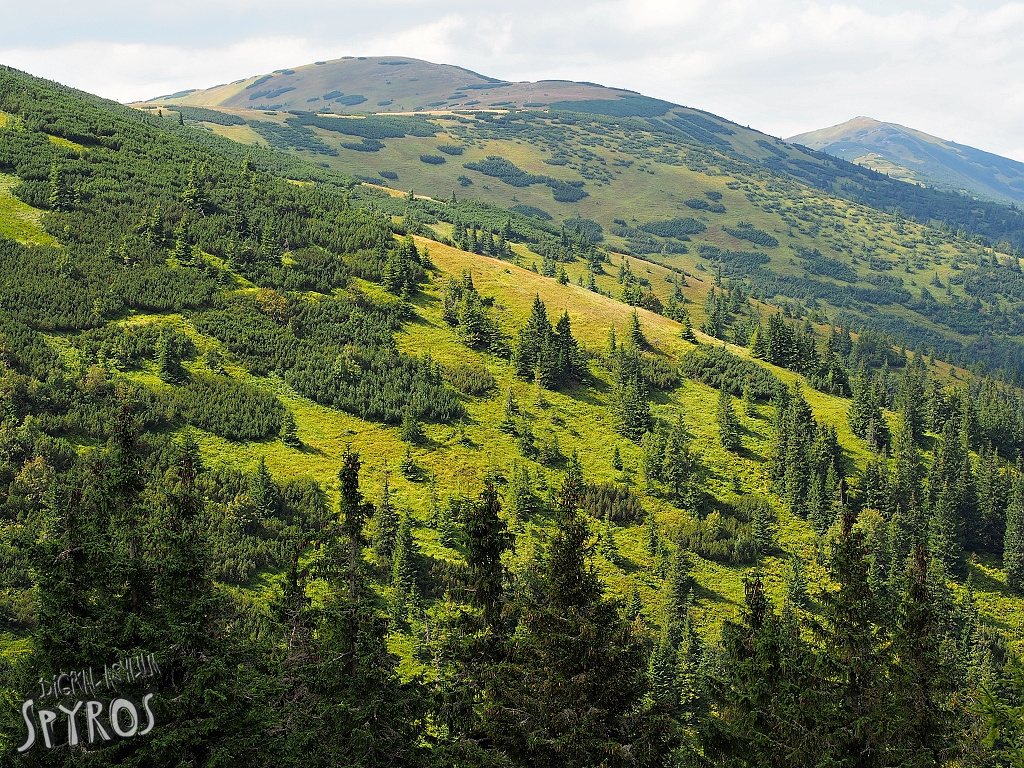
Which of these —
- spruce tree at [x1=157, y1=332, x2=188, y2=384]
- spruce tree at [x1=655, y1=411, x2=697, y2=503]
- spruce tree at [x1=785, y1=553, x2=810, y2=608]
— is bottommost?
spruce tree at [x1=785, y1=553, x2=810, y2=608]

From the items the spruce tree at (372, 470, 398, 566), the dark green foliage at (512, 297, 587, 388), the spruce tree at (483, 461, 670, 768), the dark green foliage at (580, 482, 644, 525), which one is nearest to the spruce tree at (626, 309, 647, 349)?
the dark green foliage at (512, 297, 587, 388)

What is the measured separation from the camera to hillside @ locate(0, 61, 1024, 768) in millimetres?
19547

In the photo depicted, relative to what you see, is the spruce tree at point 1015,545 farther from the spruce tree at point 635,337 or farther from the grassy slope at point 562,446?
the spruce tree at point 635,337

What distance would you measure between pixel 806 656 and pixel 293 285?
88898 millimetres

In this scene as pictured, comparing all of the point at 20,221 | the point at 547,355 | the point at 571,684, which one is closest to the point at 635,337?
the point at 547,355

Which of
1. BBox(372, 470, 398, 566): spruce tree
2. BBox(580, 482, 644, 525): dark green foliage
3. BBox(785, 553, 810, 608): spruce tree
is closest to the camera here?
BBox(372, 470, 398, 566): spruce tree

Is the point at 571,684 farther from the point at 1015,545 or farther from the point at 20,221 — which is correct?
the point at 20,221

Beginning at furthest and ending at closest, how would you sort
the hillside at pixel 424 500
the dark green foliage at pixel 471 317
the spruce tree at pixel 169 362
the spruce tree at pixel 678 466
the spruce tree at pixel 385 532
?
the dark green foliage at pixel 471 317
the spruce tree at pixel 678 466
the spruce tree at pixel 169 362
the spruce tree at pixel 385 532
the hillside at pixel 424 500

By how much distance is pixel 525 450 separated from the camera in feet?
266

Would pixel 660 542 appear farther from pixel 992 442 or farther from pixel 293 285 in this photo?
pixel 992 442

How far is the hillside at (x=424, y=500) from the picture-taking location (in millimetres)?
19547

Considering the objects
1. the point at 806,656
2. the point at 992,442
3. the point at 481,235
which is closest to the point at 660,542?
the point at 806,656

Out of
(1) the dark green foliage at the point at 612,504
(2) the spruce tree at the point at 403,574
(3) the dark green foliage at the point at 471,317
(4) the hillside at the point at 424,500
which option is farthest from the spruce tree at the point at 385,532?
(3) the dark green foliage at the point at 471,317

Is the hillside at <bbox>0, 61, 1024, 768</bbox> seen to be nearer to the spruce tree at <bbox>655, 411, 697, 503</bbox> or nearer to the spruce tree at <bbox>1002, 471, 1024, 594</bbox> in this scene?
the spruce tree at <bbox>1002, 471, 1024, 594</bbox>
